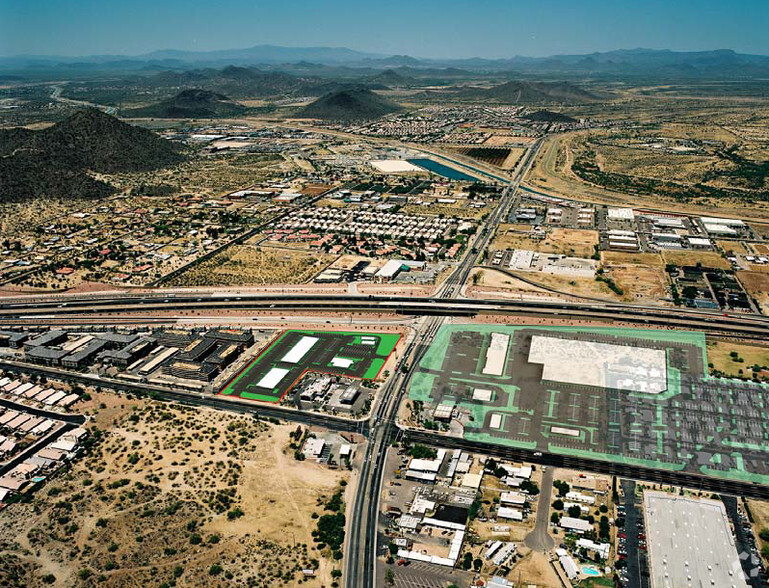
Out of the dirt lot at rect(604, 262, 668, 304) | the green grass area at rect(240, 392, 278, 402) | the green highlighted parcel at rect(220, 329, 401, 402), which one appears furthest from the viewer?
the dirt lot at rect(604, 262, 668, 304)

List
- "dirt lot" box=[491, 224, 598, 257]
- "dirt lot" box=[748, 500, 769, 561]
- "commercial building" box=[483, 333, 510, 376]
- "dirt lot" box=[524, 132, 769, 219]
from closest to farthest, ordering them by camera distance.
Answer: "dirt lot" box=[748, 500, 769, 561] < "commercial building" box=[483, 333, 510, 376] < "dirt lot" box=[491, 224, 598, 257] < "dirt lot" box=[524, 132, 769, 219]

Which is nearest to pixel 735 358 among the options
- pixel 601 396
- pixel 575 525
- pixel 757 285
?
pixel 601 396

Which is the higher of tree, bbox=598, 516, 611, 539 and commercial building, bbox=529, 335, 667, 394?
commercial building, bbox=529, 335, 667, 394

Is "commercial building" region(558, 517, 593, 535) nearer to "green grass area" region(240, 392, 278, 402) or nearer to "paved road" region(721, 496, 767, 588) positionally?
"paved road" region(721, 496, 767, 588)

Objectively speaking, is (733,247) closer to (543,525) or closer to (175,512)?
(543,525)

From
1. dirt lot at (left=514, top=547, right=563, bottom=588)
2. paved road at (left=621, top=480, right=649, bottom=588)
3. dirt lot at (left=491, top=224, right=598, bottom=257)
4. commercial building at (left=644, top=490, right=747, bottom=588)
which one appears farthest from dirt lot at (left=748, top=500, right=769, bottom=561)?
dirt lot at (left=491, top=224, right=598, bottom=257)

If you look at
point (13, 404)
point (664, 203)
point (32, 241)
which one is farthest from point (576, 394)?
point (32, 241)

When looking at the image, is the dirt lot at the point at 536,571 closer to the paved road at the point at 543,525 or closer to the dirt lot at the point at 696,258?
the paved road at the point at 543,525

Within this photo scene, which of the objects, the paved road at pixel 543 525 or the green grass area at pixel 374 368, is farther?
the green grass area at pixel 374 368

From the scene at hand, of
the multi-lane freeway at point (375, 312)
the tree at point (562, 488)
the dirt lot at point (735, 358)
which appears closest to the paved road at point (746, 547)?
the multi-lane freeway at point (375, 312)
